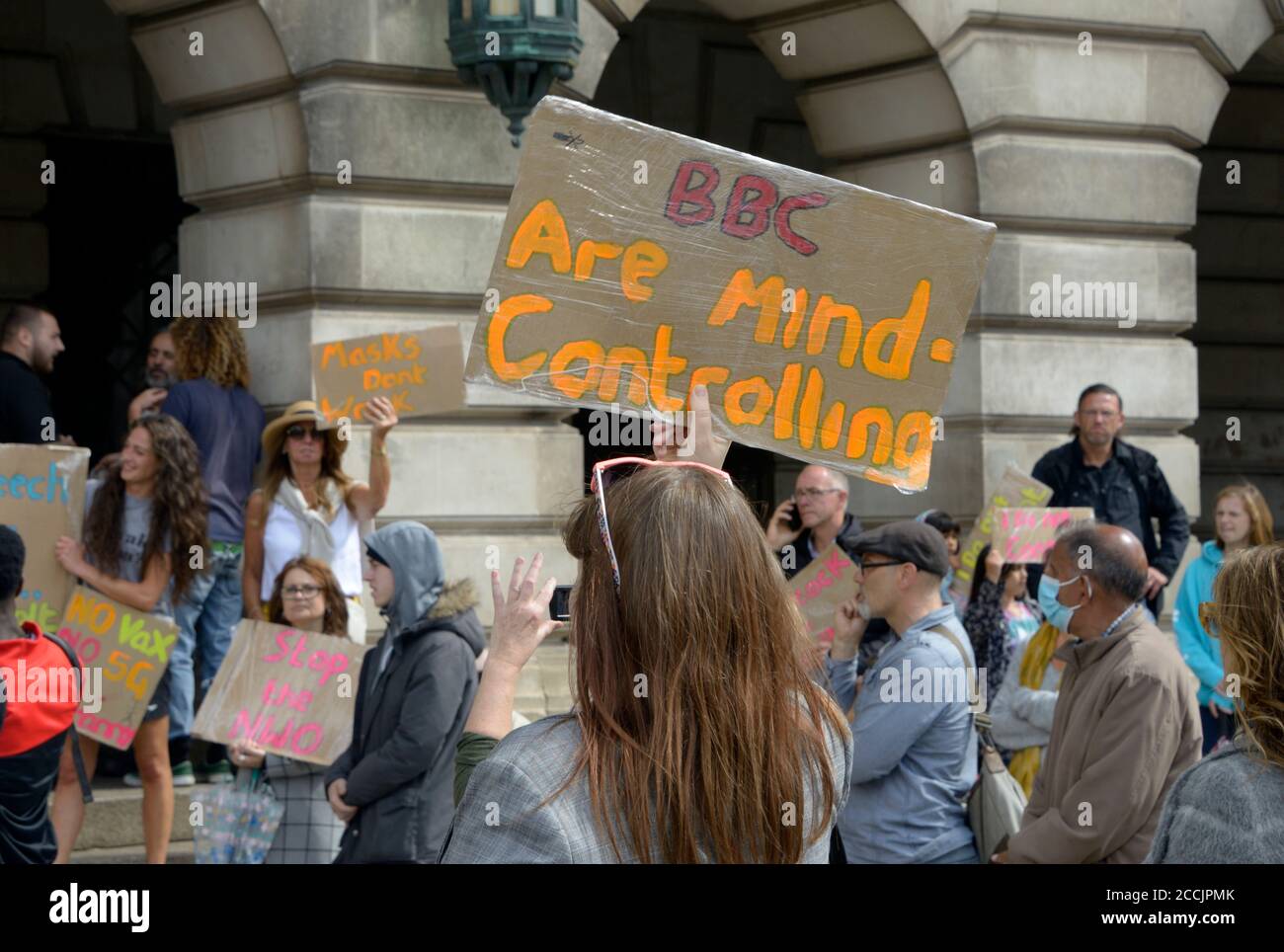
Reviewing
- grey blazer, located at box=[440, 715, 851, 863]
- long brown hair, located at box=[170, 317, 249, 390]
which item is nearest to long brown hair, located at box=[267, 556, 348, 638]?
long brown hair, located at box=[170, 317, 249, 390]

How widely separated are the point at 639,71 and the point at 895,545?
6.94 metres

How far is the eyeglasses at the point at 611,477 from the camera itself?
8.03 feet

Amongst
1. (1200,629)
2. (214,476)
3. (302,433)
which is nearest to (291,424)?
(302,433)

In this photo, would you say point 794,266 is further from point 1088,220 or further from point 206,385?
point 1088,220

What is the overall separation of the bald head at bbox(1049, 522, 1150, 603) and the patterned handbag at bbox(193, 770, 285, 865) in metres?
2.69

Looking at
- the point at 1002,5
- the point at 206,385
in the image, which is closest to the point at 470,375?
the point at 206,385

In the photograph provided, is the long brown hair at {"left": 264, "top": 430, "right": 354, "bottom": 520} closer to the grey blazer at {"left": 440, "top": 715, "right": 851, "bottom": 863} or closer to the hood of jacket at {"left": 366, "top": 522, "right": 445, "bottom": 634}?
the hood of jacket at {"left": 366, "top": 522, "right": 445, "bottom": 634}

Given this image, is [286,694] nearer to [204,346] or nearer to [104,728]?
[104,728]

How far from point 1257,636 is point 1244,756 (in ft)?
0.71

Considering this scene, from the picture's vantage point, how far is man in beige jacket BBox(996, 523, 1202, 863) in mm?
4641

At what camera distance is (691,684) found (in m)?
2.40

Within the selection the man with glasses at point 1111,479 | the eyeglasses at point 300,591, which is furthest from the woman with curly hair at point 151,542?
the man with glasses at point 1111,479
